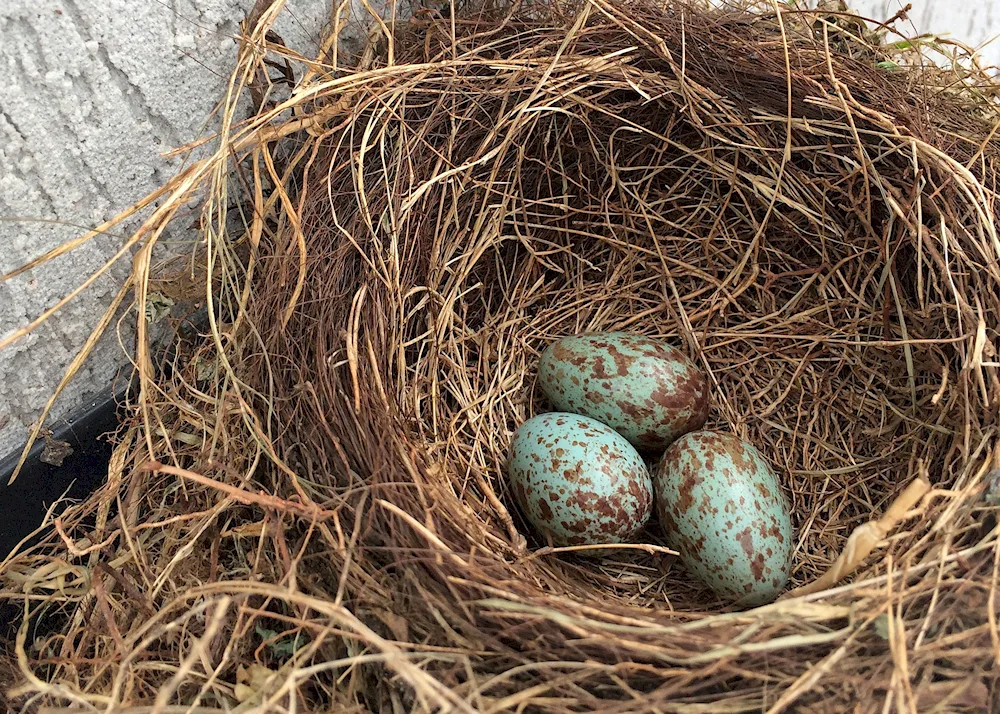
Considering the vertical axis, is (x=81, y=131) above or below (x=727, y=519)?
above

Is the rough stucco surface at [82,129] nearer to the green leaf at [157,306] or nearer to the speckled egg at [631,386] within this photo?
the green leaf at [157,306]

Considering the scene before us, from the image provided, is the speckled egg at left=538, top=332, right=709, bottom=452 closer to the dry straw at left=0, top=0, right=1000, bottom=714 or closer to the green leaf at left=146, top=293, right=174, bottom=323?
the dry straw at left=0, top=0, right=1000, bottom=714

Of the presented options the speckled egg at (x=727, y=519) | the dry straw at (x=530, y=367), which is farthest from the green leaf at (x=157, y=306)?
the speckled egg at (x=727, y=519)

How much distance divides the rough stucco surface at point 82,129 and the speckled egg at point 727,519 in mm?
916

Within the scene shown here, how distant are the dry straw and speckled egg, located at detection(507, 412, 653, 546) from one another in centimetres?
6

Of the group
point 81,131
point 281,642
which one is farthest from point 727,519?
point 81,131

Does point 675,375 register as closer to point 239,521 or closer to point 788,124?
point 788,124

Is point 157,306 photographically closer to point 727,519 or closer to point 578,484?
point 578,484

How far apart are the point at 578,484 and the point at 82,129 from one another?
0.88 m

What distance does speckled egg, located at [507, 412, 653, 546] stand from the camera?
3.55 feet

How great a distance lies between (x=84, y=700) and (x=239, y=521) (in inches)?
12.1

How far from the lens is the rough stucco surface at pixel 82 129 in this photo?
1011 millimetres

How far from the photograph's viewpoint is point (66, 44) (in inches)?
40.1

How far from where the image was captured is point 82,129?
1.08 metres
